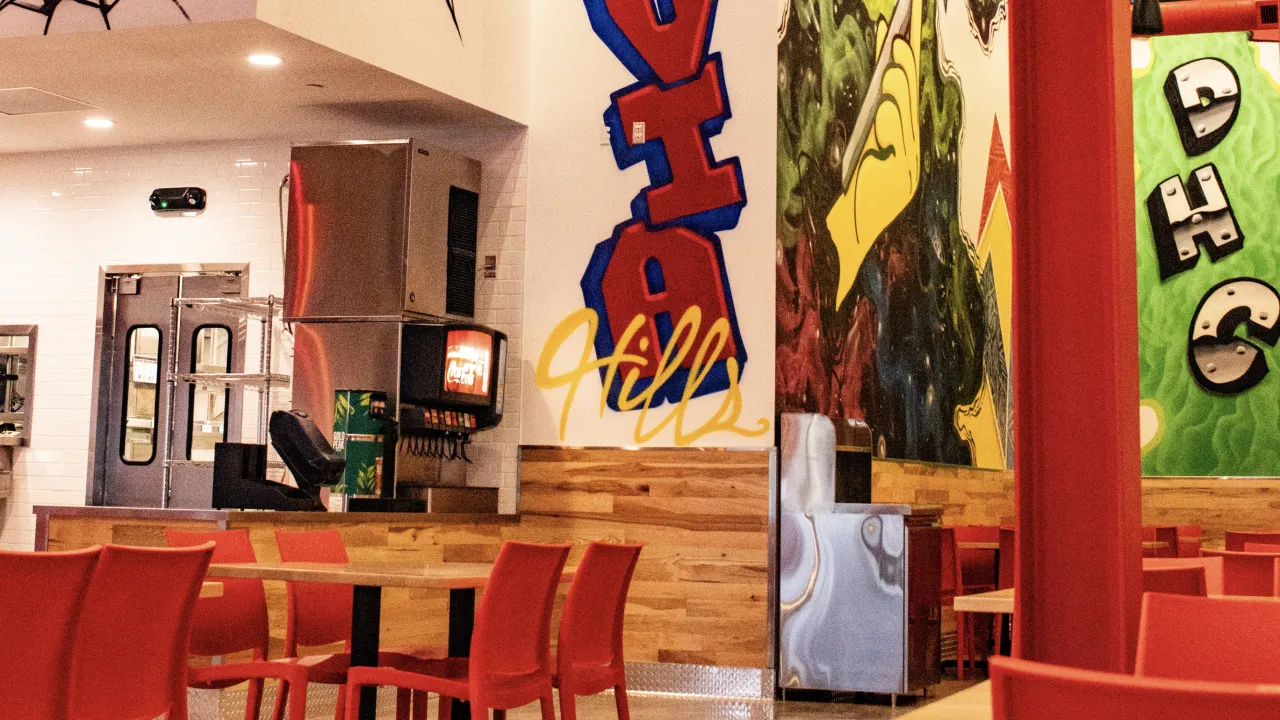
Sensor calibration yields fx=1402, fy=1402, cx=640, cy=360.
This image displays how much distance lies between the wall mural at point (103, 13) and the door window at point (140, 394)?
111 inches

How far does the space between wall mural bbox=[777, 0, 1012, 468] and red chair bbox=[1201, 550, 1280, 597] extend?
3.43 meters

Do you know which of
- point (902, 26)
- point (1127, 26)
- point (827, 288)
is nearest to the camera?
point (1127, 26)

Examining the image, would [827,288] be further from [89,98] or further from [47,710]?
[47,710]

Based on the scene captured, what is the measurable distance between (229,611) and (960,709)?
129 inches

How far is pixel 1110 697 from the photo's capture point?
57.1 inches

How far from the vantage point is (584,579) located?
4461 millimetres

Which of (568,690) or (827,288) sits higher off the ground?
(827,288)

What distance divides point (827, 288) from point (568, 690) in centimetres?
469

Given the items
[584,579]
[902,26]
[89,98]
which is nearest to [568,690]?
[584,579]

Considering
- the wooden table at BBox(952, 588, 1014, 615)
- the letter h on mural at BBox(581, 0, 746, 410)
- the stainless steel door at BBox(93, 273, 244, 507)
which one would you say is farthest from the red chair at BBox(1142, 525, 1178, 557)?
the stainless steel door at BBox(93, 273, 244, 507)

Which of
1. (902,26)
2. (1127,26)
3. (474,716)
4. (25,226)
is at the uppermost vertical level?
(902,26)

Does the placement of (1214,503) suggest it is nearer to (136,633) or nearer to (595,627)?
(595,627)

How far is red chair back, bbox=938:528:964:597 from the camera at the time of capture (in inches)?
339

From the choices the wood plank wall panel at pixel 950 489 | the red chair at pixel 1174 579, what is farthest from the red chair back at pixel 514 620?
the wood plank wall panel at pixel 950 489
